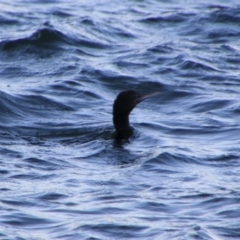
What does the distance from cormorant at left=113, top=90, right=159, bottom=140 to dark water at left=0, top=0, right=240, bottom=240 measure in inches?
6.7

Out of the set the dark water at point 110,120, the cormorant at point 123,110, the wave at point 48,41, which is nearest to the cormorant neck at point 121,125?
the cormorant at point 123,110

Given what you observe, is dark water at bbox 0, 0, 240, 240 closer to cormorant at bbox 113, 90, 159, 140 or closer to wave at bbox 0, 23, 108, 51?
wave at bbox 0, 23, 108, 51

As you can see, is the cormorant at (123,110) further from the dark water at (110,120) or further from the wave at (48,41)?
the wave at (48,41)

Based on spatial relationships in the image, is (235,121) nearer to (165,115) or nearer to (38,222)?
(165,115)

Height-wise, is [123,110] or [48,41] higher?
[48,41]

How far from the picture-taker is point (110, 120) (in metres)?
13.8

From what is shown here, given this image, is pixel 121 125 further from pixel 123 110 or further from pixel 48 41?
pixel 48 41

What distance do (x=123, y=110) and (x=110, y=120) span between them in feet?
3.65

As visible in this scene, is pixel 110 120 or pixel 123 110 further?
pixel 110 120

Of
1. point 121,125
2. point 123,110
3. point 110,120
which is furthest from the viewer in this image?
point 110,120

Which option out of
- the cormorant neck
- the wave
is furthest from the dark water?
the cormorant neck

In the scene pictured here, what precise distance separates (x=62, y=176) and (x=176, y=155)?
1645 mm

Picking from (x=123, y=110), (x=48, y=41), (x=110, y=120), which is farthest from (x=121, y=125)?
(x=48, y=41)

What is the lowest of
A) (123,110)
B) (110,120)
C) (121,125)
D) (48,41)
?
(121,125)
